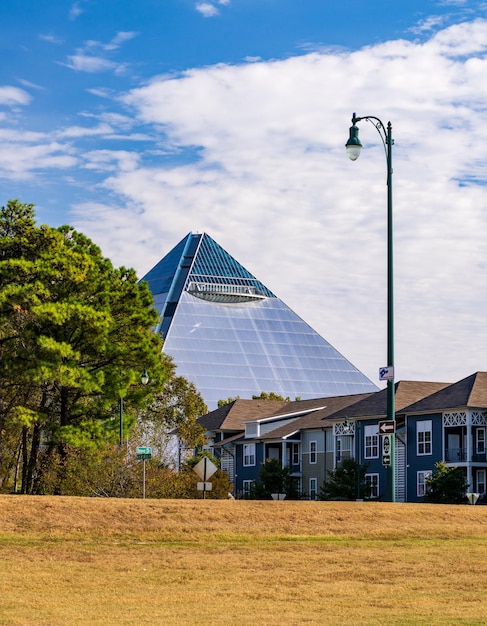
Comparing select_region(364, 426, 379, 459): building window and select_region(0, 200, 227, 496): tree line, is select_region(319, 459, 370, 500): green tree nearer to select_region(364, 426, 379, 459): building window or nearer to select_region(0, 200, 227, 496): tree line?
select_region(364, 426, 379, 459): building window

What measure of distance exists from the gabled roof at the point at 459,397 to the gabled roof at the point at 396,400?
142 centimetres

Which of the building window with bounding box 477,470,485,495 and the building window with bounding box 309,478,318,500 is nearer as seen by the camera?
the building window with bounding box 477,470,485,495

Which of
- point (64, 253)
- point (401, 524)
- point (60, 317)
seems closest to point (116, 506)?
A: point (401, 524)

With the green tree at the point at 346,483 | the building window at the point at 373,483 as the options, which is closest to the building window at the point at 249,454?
the building window at the point at 373,483

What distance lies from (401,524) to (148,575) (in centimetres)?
798

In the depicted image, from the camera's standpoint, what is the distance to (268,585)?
18.3 metres

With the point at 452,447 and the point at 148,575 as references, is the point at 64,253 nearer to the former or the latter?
the point at 148,575

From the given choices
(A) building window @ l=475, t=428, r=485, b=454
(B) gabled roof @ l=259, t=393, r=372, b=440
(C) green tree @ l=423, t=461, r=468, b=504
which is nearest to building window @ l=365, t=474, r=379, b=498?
(B) gabled roof @ l=259, t=393, r=372, b=440

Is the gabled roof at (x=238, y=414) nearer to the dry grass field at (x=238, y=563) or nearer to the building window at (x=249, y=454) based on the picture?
the building window at (x=249, y=454)

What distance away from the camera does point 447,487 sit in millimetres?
57938

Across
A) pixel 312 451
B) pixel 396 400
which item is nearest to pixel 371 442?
pixel 396 400

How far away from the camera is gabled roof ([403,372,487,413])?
209 ft

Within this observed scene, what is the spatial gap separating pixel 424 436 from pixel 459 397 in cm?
347

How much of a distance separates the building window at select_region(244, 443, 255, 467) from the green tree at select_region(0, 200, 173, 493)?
36529mm
